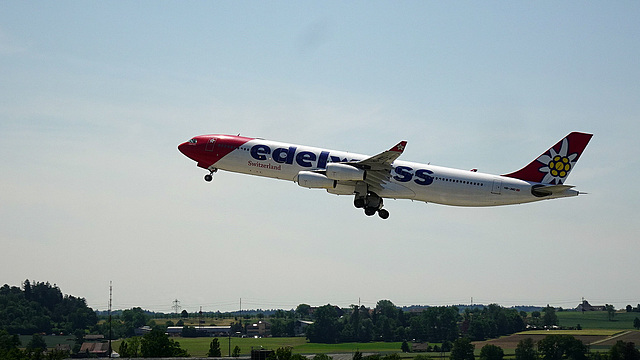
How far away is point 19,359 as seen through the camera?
8488cm

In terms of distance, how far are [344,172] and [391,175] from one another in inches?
179

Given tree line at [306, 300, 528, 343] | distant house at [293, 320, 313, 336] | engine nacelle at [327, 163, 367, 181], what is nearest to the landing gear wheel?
engine nacelle at [327, 163, 367, 181]

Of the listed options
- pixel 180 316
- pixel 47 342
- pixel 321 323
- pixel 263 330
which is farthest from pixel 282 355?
pixel 180 316

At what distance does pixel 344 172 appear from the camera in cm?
6000

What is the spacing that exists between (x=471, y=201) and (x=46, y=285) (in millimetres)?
116151

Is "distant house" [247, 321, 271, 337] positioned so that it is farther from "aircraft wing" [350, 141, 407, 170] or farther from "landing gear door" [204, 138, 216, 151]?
"aircraft wing" [350, 141, 407, 170]

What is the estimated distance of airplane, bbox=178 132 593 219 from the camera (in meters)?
60.7

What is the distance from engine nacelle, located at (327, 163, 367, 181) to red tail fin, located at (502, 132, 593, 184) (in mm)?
13660

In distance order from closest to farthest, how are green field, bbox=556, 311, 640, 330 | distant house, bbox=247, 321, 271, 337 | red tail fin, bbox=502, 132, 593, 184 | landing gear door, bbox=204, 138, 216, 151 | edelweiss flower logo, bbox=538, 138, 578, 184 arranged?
red tail fin, bbox=502, 132, 593, 184, edelweiss flower logo, bbox=538, 138, 578, 184, landing gear door, bbox=204, 138, 216, 151, green field, bbox=556, 311, 640, 330, distant house, bbox=247, 321, 271, 337

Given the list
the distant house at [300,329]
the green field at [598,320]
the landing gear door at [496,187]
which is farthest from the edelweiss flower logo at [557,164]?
the distant house at [300,329]

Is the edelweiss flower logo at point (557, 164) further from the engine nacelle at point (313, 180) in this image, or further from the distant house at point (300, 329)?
the distant house at point (300, 329)

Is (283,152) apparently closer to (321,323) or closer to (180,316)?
(321,323)

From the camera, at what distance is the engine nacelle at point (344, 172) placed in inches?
2362

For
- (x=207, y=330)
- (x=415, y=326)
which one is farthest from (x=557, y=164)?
(x=207, y=330)
